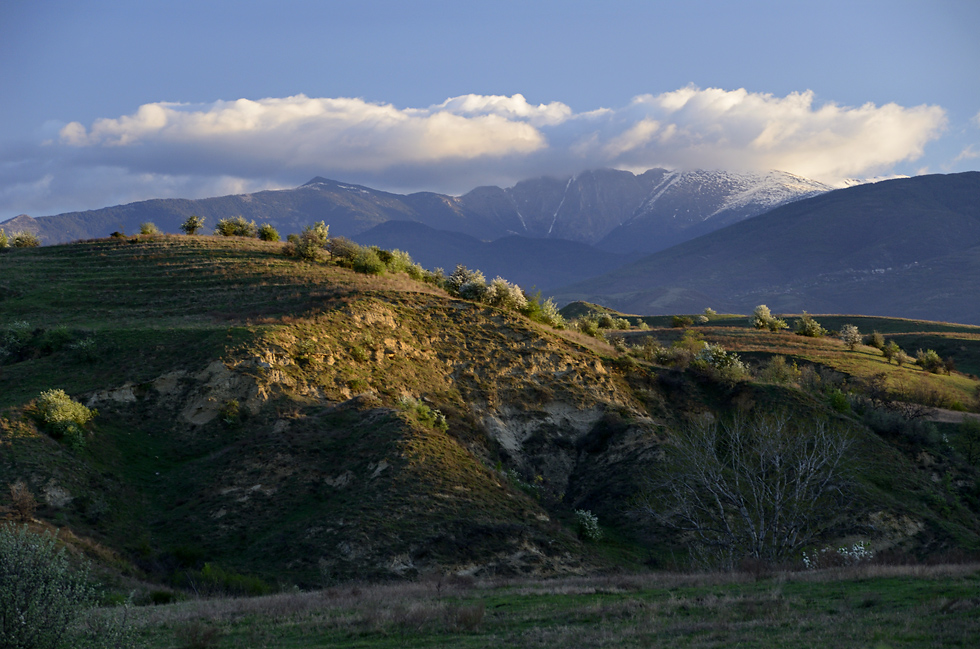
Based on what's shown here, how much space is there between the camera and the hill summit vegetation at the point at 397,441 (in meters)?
24.5

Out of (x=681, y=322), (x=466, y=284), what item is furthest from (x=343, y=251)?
(x=681, y=322)

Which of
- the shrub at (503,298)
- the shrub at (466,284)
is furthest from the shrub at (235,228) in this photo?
the shrub at (503,298)

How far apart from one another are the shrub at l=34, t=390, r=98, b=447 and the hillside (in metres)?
0.39

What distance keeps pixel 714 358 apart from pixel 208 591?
37956mm

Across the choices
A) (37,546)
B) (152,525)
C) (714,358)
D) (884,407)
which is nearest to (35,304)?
(152,525)

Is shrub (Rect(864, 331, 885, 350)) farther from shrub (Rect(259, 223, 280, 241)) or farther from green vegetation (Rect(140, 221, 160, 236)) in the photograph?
green vegetation (Rect(140, 221, 160, 236))

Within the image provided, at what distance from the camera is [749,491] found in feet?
113

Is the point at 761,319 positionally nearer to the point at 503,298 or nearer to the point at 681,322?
the point at 681,322

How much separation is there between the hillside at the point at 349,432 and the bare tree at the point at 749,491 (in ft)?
4.48

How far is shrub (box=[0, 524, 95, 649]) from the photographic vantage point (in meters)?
9.77

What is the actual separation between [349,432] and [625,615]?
18.6 m

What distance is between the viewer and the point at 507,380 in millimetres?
40531

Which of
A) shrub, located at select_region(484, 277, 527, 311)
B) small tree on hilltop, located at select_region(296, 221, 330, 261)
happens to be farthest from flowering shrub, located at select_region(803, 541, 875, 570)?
small tree on hilltop, located at select_region(296, 221, 330, 261)

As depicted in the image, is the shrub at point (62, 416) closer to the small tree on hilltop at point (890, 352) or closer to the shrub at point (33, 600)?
the shrub at point (33, 600)
